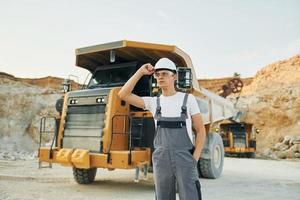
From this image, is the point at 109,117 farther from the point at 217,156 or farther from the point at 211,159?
the point at 217,156

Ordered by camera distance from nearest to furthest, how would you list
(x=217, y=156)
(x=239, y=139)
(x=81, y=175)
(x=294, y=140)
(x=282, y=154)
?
(x=81, y=175) → (x=217, y=156) → (x=239, y=139) → (x=282, y=154) → (x=294, y=140)

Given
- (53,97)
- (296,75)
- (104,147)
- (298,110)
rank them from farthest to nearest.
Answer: (296,75)
(298,110)
(53,97)
(104,147)

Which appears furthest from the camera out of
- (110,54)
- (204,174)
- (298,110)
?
(298,110)

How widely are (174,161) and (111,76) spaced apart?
5.05 m

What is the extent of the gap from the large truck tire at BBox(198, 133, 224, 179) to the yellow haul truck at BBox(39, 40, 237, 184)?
153 cm

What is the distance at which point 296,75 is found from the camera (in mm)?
38031

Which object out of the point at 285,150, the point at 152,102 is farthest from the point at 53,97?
the point at 152,102

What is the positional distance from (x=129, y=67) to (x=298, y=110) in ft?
77.4

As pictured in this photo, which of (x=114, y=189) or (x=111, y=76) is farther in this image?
(x=111, y=76)

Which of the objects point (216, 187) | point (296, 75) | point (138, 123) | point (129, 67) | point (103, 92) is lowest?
point (216, 187)

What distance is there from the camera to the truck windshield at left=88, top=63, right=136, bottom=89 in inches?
297

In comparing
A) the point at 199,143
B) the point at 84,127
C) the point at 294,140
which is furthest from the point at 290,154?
the point at 199,143

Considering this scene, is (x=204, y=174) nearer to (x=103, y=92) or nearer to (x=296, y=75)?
(x=103, y=92)

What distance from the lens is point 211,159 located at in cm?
895
